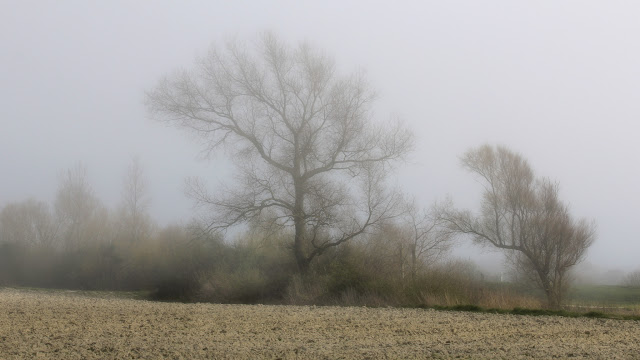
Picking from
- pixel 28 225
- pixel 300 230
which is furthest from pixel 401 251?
pixel 28 225

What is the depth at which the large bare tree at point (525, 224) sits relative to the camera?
94.2 feet

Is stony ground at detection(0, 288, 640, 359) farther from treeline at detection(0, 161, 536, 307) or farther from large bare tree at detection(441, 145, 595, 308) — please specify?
large bare tree at detection(441, 145, 595, 308)

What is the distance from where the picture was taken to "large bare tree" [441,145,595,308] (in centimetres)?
2870

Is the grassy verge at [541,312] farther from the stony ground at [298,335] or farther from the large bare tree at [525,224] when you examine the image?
the large bare tree at [525,224]

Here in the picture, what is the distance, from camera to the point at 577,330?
12.0 metres

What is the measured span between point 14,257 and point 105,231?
4801mm

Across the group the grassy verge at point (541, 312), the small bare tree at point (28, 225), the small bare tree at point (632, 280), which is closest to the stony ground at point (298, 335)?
the grassy verge at point (541, 312)

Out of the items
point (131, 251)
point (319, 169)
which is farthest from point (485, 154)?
point (131, 251)

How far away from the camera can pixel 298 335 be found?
36.0 feet

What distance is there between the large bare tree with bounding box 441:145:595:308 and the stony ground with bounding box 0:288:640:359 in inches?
607

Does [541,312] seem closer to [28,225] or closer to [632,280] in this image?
[632,280]

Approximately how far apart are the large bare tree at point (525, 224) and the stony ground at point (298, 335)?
50.6 ft

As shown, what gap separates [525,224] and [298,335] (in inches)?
879

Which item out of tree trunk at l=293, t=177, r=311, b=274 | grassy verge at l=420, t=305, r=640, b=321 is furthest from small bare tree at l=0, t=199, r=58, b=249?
grassy verge at l=420, t=305, r=640, b=321
